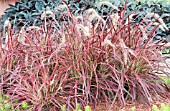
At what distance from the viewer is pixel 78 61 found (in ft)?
9.00

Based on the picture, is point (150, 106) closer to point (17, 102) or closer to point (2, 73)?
point (17, 102)

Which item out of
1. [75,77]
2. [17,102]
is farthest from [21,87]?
[75,77]

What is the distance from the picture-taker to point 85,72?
2.77 metres

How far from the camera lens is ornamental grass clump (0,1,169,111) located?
8.60 ft

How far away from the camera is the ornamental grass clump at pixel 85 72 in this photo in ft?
8.60

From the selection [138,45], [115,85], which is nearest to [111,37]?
[138,45]

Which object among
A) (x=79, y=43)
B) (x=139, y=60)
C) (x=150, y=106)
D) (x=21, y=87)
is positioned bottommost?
(x=150, y=106)

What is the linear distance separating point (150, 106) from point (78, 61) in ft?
2.57

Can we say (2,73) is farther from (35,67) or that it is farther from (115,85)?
(115,85)

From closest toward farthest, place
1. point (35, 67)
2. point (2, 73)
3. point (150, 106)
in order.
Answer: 1. point (150, 106)
2. point (35, 67)
3. point (2, 73)

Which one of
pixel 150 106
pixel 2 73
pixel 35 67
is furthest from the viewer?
pixel 2 73

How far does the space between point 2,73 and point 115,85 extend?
4.02 ft

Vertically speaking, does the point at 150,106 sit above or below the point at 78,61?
below

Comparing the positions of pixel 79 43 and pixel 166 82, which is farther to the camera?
pixel 166 82
